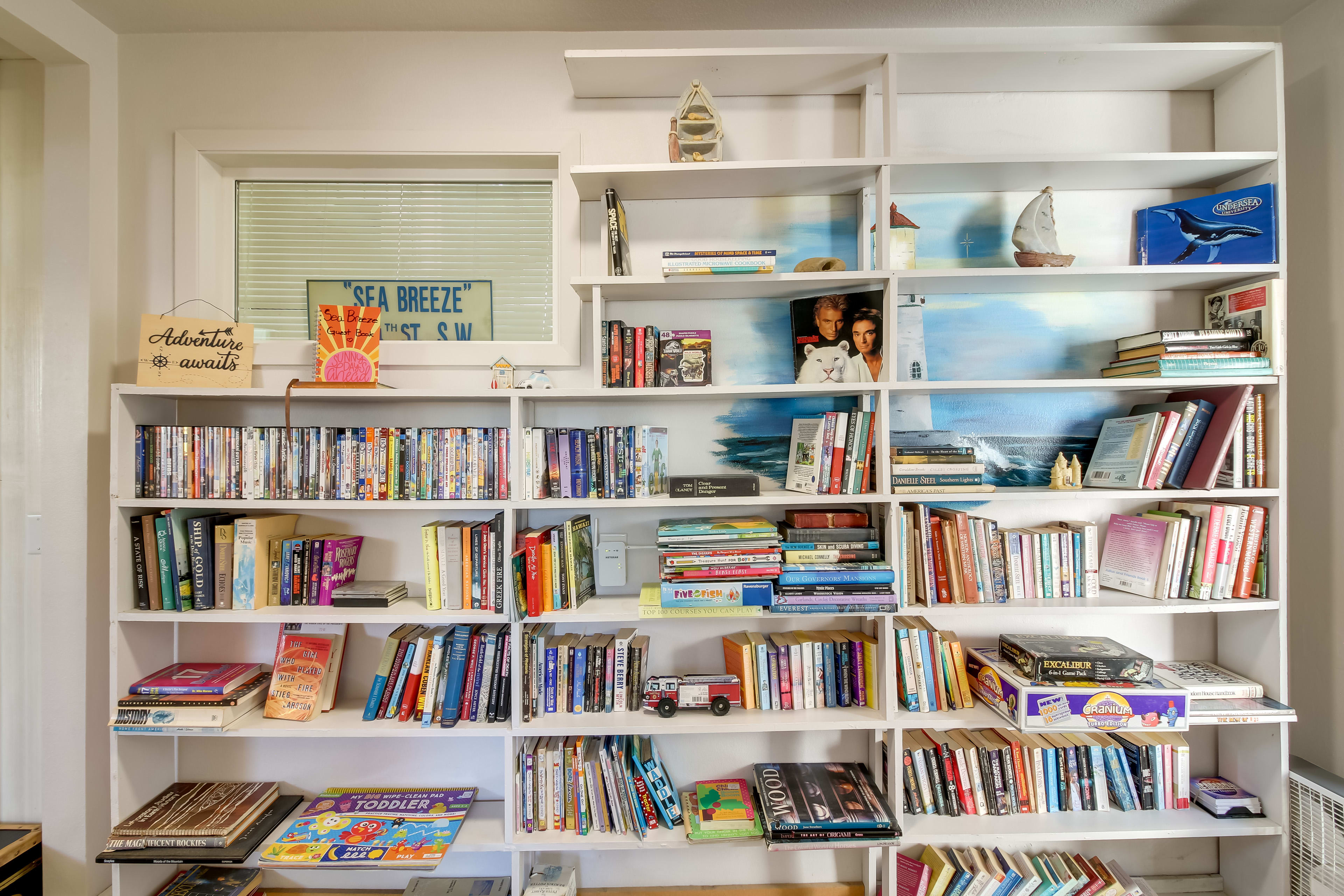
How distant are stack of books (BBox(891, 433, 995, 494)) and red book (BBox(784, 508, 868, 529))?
0.15 m

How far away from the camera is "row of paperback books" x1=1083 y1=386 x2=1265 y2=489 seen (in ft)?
5.58

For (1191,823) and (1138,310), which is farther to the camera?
(1138,310)

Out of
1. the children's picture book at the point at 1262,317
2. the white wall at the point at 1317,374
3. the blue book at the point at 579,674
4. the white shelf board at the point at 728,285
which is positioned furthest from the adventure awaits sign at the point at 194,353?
the white wall at the point at 1317,374

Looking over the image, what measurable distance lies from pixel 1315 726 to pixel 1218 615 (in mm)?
378

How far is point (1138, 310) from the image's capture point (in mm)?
1939

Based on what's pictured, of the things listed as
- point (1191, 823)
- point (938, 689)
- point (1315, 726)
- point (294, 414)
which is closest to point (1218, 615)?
point (1315, 726)

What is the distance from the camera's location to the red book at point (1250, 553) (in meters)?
1.72

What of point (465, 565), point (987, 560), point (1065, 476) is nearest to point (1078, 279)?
point (1065, 476)

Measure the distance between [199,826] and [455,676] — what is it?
0.81 meters

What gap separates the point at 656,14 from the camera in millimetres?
1859

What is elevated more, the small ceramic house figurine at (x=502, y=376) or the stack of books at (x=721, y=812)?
the small ceramic house figurine at (x=502, y=376)

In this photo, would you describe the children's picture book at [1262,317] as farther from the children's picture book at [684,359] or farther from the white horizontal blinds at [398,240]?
the white horizontal blinds at [398,240]

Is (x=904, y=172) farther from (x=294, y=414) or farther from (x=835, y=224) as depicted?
(x=294, y=414)

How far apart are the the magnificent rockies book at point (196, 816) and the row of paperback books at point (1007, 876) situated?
1963mm
